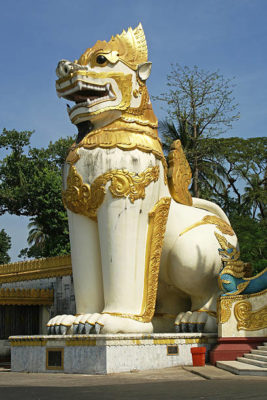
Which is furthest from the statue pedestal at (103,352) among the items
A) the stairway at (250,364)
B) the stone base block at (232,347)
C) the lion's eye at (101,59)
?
the lion's eye at (101,59)

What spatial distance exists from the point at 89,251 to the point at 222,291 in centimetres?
216


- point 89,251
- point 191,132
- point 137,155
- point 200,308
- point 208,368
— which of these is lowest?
point 208,368

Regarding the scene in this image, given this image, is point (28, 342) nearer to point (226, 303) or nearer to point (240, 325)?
point (226, 303)

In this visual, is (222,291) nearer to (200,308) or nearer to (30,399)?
(200,308)

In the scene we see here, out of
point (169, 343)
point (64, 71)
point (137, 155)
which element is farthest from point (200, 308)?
point (64, 71)

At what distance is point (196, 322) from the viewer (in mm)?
8562

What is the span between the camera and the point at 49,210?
64.7ft

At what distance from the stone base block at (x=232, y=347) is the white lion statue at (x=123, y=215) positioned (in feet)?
1.65

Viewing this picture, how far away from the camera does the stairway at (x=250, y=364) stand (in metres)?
6.64

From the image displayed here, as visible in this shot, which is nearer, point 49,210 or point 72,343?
point 72,343

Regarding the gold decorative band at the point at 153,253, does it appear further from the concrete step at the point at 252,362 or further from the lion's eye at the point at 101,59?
the lion's eye at the point at 101,59

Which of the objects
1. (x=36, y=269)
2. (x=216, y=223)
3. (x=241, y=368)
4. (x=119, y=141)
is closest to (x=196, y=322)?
(x=216, y=223)

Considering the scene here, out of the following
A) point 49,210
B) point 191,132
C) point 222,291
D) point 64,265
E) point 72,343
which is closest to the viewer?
point 72,343

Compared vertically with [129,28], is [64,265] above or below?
below
